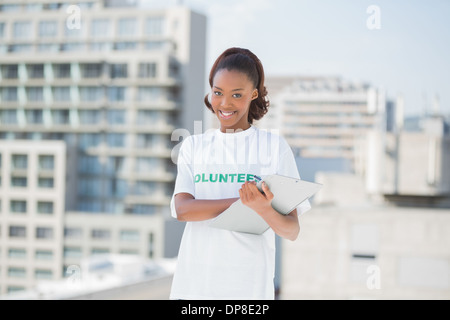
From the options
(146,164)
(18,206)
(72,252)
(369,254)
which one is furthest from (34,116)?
(369,254)

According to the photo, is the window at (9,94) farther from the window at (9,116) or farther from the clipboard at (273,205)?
the clipboard at (273,205)

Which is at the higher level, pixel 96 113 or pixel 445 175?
pixel 96 113

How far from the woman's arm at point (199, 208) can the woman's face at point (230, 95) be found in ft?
0.75

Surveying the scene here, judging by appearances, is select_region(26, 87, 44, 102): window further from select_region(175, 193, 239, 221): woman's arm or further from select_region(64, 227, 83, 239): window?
select_region(175, 193, 239, 221): woman's arm

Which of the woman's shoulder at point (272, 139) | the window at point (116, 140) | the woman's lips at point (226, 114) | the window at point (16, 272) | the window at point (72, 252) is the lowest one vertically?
the window at point (16, 272)

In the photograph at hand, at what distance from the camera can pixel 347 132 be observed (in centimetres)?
6519

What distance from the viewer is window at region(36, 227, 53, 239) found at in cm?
2873

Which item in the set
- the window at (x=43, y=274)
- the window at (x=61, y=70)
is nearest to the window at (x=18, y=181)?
the window at (x=43, y=274)

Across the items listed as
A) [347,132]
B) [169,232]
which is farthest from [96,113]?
[347,132]

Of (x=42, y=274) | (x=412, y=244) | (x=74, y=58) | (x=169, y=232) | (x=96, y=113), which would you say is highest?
(x=74, y=58)

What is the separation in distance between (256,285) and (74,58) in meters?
A: 31.8

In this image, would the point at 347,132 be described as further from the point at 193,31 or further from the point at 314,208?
the point at 314,208

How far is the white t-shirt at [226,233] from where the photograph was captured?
138 centimetres
